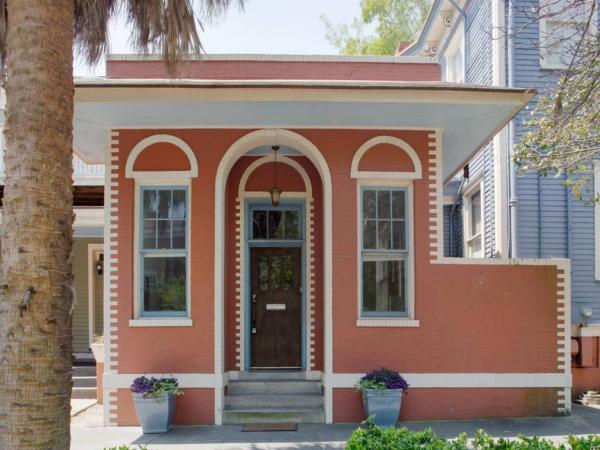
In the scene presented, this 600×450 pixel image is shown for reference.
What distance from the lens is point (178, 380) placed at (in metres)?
8.77

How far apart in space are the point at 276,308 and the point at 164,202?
274 cm

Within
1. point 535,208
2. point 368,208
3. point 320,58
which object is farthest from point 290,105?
point 535,208

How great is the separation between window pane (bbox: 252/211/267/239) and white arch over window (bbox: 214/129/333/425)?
1400 mm

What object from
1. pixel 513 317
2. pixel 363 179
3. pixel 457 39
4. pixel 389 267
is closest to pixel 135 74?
pixel 363 179

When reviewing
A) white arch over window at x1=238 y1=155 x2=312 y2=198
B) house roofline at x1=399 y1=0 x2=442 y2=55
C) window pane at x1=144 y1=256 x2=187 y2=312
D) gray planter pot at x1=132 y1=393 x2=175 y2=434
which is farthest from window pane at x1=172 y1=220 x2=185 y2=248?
house roofline at x1=399 y1=0 x2=442 y2=55

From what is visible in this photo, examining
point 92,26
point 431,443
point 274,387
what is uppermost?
point 92,26

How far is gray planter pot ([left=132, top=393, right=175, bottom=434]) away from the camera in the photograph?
828 centimetres

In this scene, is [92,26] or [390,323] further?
[390,323]

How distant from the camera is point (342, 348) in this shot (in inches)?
349

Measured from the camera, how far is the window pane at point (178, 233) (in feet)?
30.0

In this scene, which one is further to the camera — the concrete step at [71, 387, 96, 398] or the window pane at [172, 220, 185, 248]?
the concrete step at [71, 387, 96, 398]

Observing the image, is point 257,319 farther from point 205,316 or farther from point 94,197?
point 94,197

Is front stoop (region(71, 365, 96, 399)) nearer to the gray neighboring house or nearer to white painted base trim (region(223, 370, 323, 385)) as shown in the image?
white painted base trim (region(223, 370, 323, 385))

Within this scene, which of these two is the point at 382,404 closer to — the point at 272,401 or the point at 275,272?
the point at 272,401
